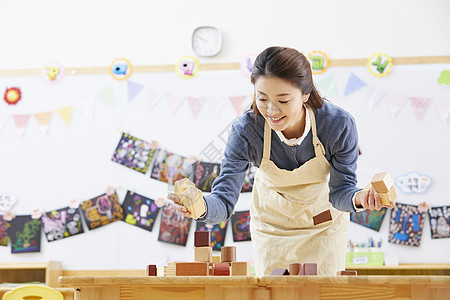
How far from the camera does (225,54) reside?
418cm

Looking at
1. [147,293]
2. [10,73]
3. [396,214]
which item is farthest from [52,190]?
[147,293]

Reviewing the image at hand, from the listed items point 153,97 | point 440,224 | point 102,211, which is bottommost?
point 440,224


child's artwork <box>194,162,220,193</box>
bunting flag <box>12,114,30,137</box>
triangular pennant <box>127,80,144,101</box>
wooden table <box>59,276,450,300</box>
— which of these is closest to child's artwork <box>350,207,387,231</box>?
child's artwork <box>194,162,220,193</box>

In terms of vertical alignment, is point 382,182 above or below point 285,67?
below

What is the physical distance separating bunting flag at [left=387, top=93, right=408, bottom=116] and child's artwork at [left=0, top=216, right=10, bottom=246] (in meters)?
2.64

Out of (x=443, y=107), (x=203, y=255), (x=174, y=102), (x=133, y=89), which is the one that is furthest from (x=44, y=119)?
(x=203, y=255)

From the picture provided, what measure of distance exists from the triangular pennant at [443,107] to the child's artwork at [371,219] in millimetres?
702

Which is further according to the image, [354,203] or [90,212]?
[90,212]

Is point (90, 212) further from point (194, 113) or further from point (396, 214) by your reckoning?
point (396, 214)

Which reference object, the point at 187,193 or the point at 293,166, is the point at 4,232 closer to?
the point at 293,166

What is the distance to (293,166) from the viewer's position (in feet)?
6.97

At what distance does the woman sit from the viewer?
1.89 m

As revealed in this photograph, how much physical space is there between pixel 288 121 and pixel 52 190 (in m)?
2.66

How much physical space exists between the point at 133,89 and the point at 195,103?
44 cm
